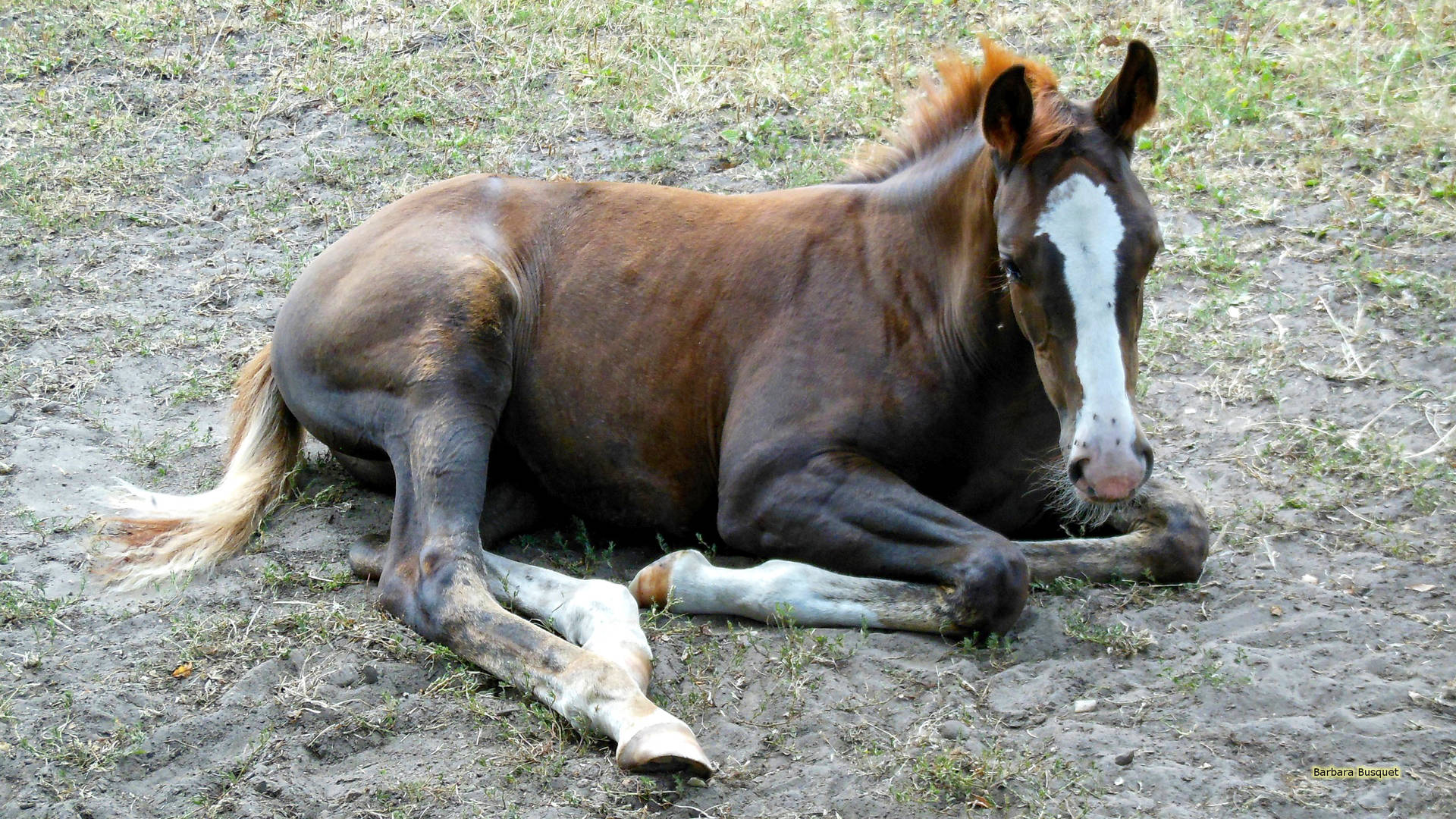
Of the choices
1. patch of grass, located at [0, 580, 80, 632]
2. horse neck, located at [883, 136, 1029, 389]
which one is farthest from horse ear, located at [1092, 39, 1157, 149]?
patch of grass, located at [0, 580, 80, 632]

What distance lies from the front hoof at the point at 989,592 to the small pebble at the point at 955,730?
44 cm

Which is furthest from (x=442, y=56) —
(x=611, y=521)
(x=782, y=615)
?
(x=782, y=615)

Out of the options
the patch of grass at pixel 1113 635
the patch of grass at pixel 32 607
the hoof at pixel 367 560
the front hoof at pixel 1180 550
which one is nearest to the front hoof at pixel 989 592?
the patch of grass at pixel 1113 635

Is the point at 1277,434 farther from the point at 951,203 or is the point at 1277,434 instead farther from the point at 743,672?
the point at 743,672

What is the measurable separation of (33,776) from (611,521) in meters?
1.96

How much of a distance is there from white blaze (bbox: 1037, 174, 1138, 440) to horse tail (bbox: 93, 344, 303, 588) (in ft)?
9.37

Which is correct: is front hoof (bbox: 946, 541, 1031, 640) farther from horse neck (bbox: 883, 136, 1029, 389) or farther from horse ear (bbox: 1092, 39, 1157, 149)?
horse ear (bbox: 1092, 39, 1157, 149)

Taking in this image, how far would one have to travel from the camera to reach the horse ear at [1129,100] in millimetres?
3525

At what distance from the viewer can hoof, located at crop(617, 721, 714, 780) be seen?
10.0 feet

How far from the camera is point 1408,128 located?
21.7 feet

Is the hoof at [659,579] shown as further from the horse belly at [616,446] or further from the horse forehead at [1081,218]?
the horse forehead at [1081,218]

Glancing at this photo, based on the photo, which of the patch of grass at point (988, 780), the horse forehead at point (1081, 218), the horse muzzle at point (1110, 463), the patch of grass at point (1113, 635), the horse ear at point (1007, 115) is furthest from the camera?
the patch of grass at point (1113, 635)

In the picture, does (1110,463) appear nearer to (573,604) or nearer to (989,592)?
(989,592)

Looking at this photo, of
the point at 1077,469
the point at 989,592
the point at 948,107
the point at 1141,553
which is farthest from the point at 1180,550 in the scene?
the point at 948,107
